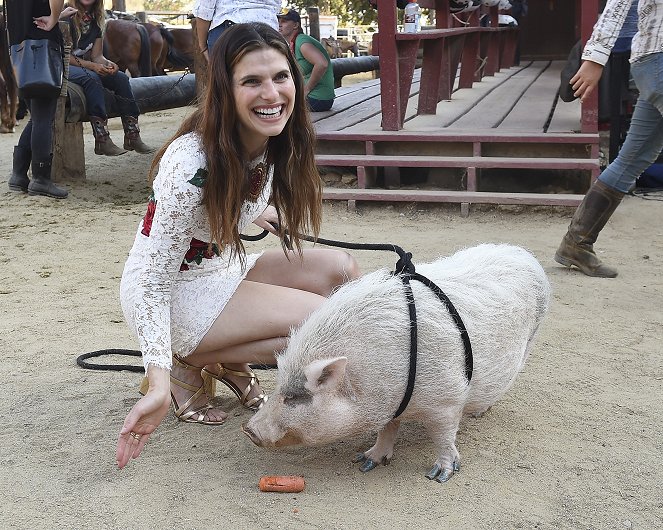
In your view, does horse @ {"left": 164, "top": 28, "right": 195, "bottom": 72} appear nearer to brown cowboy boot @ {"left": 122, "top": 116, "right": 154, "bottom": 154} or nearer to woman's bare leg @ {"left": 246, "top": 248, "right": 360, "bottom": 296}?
brown cowboy boot @ {"left": 122, "top": 116, "right": 154, "bottom": 154}

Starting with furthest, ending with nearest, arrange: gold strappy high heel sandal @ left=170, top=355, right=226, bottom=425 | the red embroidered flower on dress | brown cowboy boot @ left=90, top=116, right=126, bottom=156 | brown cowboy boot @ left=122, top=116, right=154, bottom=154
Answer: brown cowboy boot @ left=122, top=116, right=154, bottom=154
brown cowboy boot @ left=90, top=116, right=126, bottom=156
gold strappy high heel sandal @ left=170, top=355, right=226, bottom=425
the red embroidered flower on dress

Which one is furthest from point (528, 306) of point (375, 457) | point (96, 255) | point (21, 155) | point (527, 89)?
point (527, 89)

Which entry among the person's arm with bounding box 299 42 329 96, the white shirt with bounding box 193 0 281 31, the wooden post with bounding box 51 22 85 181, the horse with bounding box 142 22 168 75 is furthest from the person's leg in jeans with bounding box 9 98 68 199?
the horse with bounding box 142 22 168 75

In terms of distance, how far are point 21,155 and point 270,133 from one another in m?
4.37

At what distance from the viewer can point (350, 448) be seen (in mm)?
2543

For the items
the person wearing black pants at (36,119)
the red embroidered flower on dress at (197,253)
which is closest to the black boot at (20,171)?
the person wearing black pants at (36,119)

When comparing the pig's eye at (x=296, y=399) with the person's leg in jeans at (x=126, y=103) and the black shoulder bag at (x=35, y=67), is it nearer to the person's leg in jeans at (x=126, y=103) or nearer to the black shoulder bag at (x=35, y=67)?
the black shoulder bag at (x=35, y=67)

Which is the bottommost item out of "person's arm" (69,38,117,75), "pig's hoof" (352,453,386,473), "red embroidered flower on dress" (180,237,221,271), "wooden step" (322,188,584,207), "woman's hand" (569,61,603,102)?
"pig's hoof" (352,453,386,473)

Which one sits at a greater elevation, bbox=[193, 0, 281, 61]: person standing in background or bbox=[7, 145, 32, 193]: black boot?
bbox=[193, 0, 281, 61]: person standing in background

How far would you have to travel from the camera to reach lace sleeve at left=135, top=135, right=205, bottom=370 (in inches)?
90.4

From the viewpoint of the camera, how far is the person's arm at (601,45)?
3674mm

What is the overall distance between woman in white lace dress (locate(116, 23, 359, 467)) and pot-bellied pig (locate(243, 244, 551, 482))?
28 cm

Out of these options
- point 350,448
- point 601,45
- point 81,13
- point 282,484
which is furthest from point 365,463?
point 81,13

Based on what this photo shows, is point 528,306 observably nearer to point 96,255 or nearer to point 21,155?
point 96,255
